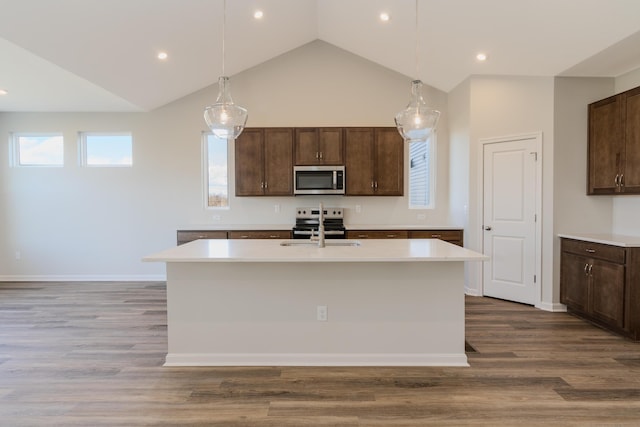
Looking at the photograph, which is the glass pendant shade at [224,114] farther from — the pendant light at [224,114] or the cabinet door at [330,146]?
the cabinet door at [330,146]

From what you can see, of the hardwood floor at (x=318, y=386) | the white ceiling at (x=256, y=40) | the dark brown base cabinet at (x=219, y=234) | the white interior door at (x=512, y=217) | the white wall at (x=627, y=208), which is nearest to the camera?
the hardwood floor at (x=318, y=386)

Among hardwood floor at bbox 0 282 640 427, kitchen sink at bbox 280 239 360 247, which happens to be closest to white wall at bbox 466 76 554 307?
hardwood floor at bbox 0 282 640 427

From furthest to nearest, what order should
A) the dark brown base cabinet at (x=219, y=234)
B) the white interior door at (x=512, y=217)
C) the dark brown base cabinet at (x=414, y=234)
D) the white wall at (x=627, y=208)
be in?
1. the dark brown base cabinet at (x=219, y=234)
2. the dark brown base cabinet at (x=414, y=234)
3. the white interior door at (x=512, y=217)
4. the white wall at (x=627, y=208)

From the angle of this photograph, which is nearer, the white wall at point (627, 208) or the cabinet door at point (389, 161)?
the white wall at point (627, 208)

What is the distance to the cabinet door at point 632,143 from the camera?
3.45 meters

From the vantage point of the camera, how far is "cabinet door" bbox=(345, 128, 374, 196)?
5113 mm

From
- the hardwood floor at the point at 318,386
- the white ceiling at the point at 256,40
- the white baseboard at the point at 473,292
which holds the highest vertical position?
the white ceiling at the point at 256,40

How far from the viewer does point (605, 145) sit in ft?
12.5

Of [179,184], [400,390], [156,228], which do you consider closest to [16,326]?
[156,228]

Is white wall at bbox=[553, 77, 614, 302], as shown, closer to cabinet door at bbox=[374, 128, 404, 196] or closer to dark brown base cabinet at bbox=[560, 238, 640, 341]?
dark brown base cabinet at bbox=[560, 238, 640, 341]

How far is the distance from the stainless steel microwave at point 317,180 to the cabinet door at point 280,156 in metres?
0.11

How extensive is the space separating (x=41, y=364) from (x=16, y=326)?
1215 millimetres

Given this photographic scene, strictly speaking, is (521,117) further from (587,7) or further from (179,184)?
(179,184)

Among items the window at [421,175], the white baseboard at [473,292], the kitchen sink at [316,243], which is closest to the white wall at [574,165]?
the white baseboard at [473,292]
